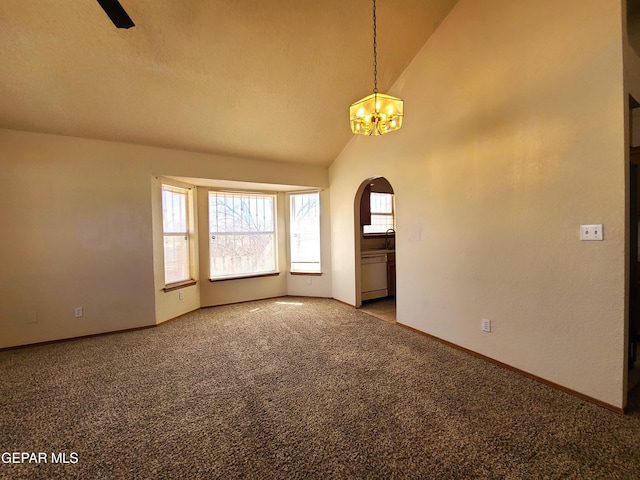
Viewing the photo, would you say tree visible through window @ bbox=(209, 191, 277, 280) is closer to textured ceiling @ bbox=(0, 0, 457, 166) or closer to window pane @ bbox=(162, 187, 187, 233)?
window pane @ bbox=(162, 187, 187, 233)

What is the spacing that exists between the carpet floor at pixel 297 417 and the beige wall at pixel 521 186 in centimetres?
43

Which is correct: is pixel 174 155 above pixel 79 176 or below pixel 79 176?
above

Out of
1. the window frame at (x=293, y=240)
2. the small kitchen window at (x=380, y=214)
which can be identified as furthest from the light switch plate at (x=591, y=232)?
the window frame at (x=293, y=240)

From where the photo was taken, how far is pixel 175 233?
174 inches

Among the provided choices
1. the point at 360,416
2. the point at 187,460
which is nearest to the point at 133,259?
the point at 187,460

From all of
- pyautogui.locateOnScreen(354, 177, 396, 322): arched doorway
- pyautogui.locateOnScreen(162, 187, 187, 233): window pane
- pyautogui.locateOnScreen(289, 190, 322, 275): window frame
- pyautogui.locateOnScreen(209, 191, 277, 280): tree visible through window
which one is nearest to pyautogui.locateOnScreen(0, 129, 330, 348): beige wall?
pyautogui.locateOnScreen(162, 187, 187, 233): window pane

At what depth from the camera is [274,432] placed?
180 cm

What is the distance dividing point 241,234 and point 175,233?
1099mm

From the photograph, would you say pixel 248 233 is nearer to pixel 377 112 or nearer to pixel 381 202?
pixel 381 202

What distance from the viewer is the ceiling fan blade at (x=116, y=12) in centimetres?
164

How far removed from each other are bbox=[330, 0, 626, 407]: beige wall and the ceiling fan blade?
283 centimetres

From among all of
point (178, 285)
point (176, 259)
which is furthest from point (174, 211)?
point (178, 285)

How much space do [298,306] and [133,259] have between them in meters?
2.49

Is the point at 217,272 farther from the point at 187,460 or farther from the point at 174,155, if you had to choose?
the point at 187,460
